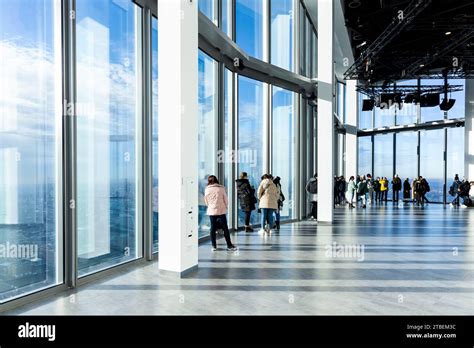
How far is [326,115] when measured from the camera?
11055 millimetres

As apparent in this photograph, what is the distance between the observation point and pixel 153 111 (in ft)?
21.8

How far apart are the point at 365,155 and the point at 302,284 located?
22.4 metres

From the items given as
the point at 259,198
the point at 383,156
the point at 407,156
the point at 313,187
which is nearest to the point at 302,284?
the point at 259,198

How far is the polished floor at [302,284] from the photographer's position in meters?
4.00

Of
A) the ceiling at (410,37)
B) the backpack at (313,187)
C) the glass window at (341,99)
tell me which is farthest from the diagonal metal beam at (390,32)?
the backpack at (313,187)

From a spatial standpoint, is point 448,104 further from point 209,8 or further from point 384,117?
point 209,8

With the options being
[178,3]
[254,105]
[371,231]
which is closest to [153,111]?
[178,3]

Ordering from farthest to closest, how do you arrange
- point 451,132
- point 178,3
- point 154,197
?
1. point 451,132
2. point 154,197
3. point 178,3

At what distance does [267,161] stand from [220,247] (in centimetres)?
414

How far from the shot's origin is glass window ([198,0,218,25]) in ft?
27.0

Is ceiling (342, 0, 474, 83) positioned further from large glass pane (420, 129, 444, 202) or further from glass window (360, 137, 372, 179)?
glass window (360, 137, 372, 179)

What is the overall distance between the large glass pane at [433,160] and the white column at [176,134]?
1945 centimetres

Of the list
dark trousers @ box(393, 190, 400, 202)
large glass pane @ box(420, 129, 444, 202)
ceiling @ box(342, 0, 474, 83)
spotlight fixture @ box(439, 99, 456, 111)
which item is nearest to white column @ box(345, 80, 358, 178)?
ceiling @ box(342, 0, 474, 83)
